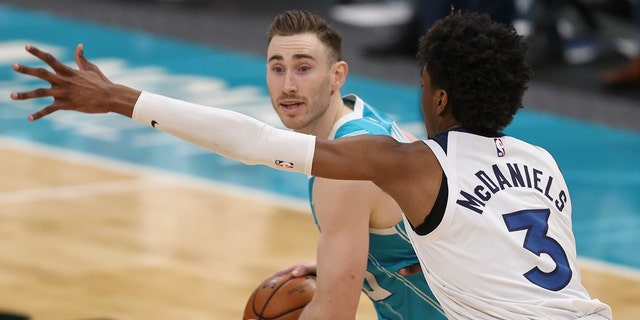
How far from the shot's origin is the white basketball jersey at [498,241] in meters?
3.68

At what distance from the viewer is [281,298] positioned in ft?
16.0

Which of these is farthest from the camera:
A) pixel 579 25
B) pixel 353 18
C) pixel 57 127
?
pixel 353 18

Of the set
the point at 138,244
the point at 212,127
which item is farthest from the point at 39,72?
the point at 138,244

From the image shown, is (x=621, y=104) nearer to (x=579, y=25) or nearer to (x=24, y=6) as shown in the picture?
(x=579, y=25)

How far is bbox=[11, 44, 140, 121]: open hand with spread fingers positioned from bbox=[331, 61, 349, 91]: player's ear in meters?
1.03

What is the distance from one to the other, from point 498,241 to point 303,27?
4.07 ft

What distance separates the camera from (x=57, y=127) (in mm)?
10406

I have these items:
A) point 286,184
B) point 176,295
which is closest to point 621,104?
point 286,184

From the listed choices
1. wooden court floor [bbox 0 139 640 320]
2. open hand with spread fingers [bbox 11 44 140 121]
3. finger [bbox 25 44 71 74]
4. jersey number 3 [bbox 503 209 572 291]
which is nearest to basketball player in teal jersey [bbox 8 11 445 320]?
jersey number 3 [bbox 503 209 572 291]

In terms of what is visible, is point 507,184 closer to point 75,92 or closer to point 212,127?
point 212,127

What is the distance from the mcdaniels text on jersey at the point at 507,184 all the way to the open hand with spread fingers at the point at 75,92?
1.04m

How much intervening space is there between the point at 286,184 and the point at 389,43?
4.97 meters

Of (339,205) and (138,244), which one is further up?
(138,244)

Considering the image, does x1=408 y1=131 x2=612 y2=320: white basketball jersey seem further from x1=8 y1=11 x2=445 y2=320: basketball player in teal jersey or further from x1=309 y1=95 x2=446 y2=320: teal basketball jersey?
x1=309 y1=95 x2=446 y2=320: teal basketball jersey
